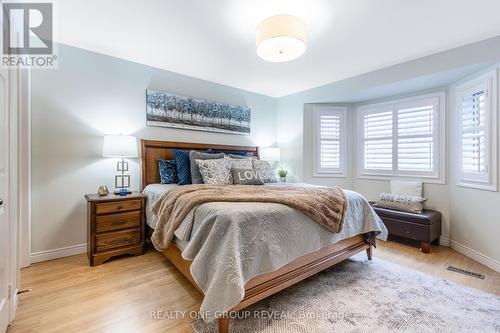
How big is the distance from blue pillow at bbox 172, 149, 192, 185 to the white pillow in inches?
119

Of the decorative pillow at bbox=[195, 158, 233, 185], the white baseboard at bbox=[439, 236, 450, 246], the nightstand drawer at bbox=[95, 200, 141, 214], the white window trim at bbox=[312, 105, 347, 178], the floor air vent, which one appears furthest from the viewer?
the white window trim at bbox=[312, 105, 347, 178]

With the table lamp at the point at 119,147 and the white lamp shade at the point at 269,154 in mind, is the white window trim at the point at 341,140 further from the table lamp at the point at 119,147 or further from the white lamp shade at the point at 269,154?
the table lamp at the point at 119,147

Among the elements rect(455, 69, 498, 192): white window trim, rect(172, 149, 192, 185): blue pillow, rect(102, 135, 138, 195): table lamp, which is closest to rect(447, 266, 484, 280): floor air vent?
rect(455, 69, 498, 192): white window trim

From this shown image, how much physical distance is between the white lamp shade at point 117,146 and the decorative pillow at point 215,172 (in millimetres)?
803

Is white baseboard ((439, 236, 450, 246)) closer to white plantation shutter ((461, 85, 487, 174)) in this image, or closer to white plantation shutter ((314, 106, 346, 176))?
A: white plantation shutter ((461, 85, 487, 174))

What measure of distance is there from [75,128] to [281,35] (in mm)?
2495

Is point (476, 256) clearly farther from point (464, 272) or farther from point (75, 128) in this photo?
point (75, 128)

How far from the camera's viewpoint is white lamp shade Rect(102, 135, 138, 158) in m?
2.63

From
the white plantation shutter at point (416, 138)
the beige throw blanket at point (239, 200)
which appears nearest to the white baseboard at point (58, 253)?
the beige throw blanket at point (239, 200)

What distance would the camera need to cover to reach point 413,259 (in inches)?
108

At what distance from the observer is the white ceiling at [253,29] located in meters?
1.98

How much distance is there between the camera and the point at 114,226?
2.54 metres

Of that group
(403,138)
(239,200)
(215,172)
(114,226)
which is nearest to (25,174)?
(114,226)

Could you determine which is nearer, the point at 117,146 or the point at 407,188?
the point at 117,146
